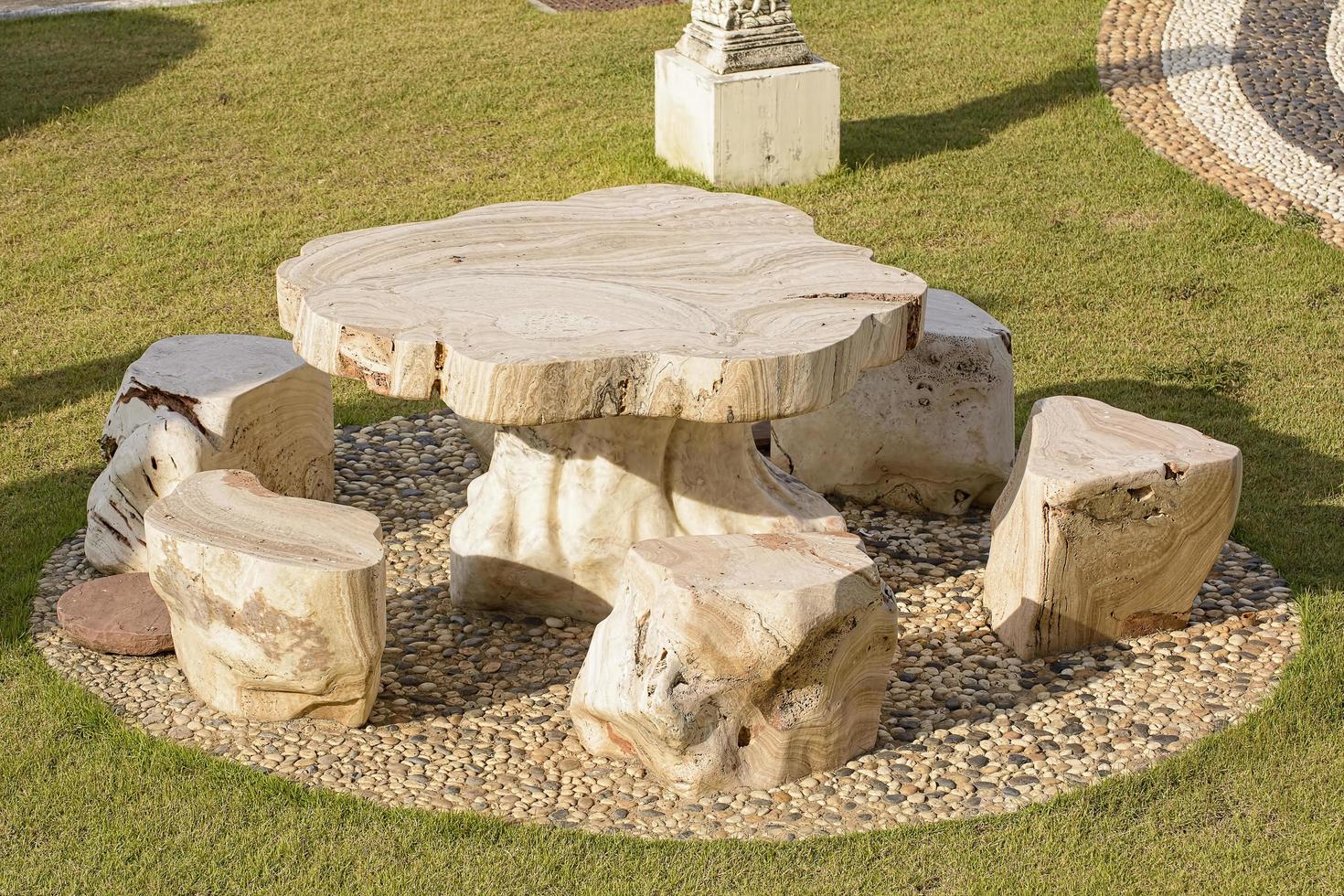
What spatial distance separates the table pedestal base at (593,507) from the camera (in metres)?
5.44

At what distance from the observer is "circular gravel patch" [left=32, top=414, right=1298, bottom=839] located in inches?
179

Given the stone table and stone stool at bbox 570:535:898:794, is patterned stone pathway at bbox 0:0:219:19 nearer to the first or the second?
the stone table

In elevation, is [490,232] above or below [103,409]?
above

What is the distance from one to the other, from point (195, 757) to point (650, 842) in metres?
1.44

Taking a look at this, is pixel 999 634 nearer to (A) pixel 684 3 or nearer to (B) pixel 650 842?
(B) pixel 650 842

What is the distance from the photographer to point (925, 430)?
6277mm

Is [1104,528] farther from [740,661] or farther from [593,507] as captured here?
[593,507]

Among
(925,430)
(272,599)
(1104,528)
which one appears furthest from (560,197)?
(272,599)

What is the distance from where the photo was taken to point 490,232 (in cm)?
586

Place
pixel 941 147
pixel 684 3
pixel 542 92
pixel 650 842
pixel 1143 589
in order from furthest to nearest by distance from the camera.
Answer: pixel 684 3 < pixel 542 92 < pixel 941 147 < pixel 1143 589 < pixel 650 842

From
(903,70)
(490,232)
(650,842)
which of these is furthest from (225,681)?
(903,70)

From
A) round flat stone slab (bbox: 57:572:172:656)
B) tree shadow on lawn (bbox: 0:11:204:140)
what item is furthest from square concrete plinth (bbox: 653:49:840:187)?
round flat stone slab (bbox: 57:572:172:656)

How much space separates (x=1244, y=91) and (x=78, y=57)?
9267 millimetres

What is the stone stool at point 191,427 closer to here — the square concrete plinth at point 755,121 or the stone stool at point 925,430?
the stone stool at point 925,430
